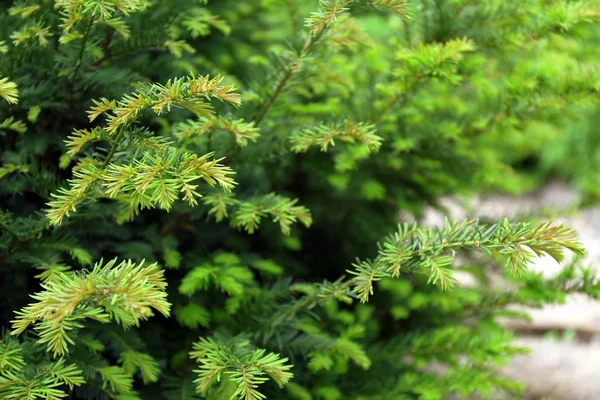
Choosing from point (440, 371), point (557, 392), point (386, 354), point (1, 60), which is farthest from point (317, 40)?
point (557, 392)

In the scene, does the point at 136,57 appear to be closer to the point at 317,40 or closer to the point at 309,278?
the point at 317,40

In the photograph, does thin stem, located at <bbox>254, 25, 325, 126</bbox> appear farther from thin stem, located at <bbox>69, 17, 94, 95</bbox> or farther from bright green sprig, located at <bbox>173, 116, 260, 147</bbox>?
thin stem, located at <bbox>69, 17, 94, 95</bbox>

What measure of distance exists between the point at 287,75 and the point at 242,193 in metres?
0.45

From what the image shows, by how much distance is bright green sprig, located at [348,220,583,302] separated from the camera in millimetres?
966

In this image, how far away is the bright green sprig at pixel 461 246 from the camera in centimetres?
97

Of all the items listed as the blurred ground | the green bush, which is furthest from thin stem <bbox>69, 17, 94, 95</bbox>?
the blurred ground

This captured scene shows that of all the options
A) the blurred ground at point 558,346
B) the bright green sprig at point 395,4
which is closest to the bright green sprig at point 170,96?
the bright green sprig at point 395,4

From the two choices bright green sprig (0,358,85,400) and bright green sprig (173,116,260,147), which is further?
bright green sprig (173,116,260,147)

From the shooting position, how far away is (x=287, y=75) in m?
1.29

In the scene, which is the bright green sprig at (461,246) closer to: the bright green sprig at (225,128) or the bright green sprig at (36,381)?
the bright green sprig at (225,128)

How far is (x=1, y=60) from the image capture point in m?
1.16

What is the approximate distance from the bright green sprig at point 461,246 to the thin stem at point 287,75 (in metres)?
0.48

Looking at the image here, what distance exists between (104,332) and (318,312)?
731 millimetres

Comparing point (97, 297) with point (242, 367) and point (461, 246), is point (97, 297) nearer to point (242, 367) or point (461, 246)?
point (242, 367)
